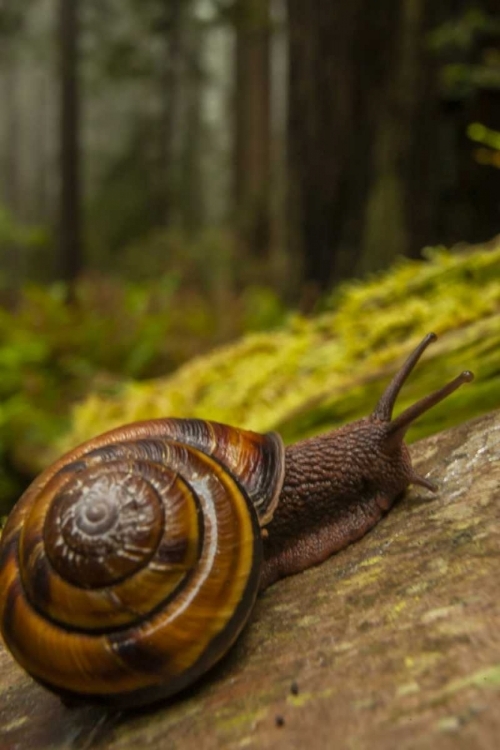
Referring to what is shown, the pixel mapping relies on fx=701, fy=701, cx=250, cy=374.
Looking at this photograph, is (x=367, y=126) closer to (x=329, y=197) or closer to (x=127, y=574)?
(x=329, y=197)

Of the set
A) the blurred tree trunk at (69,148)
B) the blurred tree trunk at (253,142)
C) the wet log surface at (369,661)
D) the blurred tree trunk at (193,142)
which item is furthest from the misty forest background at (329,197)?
the blurred tree trunk at (193,142)

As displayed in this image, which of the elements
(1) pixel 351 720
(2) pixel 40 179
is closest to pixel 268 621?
(1) pixel 351 720

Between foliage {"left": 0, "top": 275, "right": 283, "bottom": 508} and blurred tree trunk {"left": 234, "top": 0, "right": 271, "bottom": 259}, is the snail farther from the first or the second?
blurred tree trunk {"left": 234, "top": 0, "right": 271, "bottom": 259}

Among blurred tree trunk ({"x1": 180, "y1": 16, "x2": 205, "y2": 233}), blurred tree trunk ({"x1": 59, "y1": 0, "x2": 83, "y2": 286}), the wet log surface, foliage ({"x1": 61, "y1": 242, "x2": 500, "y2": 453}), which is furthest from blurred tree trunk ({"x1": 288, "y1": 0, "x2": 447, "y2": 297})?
blurred tree trunk ({"x1": 180, "y1": 16, "x2": 205, "y2": 233})

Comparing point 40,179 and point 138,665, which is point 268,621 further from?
point 40,179

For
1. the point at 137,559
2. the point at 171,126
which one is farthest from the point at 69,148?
the point at 137,559

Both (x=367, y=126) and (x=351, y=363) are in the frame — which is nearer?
(x=351, y=363)
